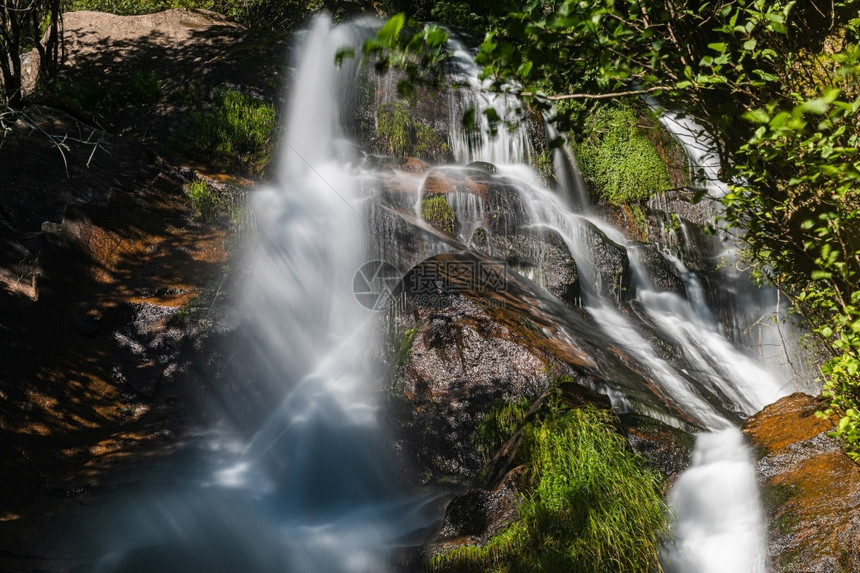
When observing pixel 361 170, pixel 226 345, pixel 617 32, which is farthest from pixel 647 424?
pixel 361 170

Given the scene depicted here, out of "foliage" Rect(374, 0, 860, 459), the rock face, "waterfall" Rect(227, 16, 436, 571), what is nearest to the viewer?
"foliage" Rect(374, 0, 860, 459)

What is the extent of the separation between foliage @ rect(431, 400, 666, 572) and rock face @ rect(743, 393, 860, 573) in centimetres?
74

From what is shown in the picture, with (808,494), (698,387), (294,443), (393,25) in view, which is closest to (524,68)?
(393,25)

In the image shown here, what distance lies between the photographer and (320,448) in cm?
636

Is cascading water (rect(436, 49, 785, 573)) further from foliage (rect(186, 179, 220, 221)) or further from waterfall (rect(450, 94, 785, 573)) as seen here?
foliage (rect(186, 179, 220, 221))

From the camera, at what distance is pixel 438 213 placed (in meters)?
10.1

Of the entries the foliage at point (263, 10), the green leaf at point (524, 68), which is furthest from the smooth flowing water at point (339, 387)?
the foliage at point (263, 10)

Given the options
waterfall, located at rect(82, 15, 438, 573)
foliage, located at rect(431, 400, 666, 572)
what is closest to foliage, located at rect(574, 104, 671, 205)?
waterfall, located at rect(82, 15, 438, 573)

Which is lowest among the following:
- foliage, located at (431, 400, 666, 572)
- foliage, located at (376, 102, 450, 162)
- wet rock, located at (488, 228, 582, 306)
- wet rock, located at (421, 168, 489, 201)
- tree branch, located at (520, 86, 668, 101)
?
foliage, located at (431, 400, 666, 572)

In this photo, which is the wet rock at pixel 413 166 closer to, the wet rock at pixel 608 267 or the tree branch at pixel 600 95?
the wet rock at pixel 608 267

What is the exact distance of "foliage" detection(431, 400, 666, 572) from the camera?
382 centimetres

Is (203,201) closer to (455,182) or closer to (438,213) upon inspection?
(438,213)

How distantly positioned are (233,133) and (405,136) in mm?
3499

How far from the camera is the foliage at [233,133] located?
35.5 feet
